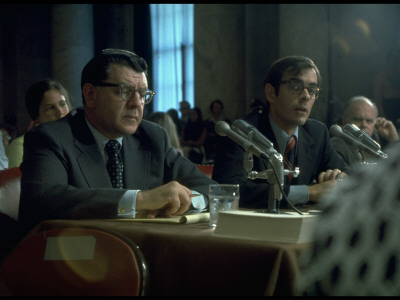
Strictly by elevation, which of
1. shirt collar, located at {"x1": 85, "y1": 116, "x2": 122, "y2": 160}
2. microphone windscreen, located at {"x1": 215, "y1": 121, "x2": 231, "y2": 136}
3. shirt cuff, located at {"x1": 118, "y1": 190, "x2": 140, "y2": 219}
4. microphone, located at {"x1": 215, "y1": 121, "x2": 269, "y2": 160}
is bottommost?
shirt cuff, located at {"x1": 118, "y1": 190, "x2": 140, "y2": 219}

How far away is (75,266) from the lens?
1.59m

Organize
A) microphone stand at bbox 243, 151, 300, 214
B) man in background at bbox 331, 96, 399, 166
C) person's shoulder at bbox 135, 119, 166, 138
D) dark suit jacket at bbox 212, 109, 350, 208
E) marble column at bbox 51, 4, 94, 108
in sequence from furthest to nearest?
marble column at bbox 51, 4, 94, 108 < man in background at bbox 331, 96, 399, 166 < person's shoulder at bbox 135, 119, 166, 138 < dark suit jacket at bbox 212, 109, 350, 208 < microphone stand at bbox 243, 151, 300, 214

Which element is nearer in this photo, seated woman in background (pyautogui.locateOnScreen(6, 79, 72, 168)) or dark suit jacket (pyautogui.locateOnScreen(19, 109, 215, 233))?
dark suit jacket (pyautogui.locateOnScreen(19, 109, 215, 233))

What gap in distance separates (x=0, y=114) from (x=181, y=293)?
1420cm

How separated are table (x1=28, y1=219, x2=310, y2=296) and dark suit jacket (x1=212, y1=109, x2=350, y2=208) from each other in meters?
0.92

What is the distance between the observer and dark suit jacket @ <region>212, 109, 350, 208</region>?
255 cm

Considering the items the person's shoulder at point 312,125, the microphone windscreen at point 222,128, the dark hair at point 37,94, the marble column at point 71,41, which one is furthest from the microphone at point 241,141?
the marble column at point 71,41

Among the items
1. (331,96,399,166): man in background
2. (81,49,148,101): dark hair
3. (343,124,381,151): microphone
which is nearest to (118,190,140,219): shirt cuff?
(81,49,148,101): dark hair

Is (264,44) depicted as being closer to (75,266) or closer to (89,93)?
(89,93)

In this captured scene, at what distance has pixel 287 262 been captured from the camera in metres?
1.26

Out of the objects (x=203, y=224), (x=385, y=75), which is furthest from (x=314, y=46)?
(x=203, y=224)

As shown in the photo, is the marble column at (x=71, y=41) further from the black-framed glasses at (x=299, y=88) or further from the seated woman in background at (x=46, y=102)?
the black-framed glasses at (x=299, y=88)

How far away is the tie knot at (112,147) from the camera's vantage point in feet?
8.13

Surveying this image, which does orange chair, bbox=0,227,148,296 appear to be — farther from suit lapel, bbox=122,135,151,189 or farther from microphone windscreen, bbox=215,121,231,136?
suit lapel, bbox=122,135,151,189
